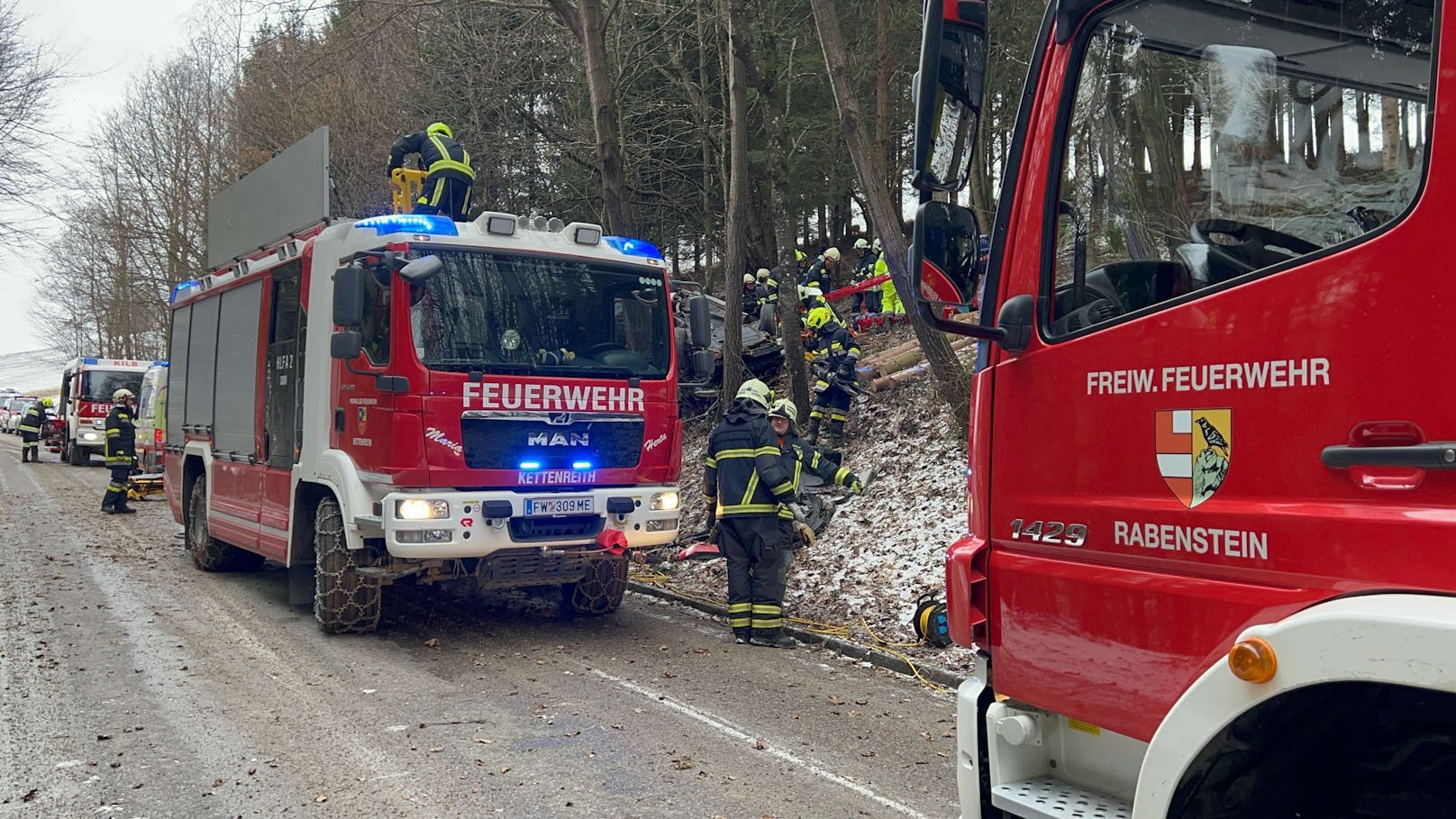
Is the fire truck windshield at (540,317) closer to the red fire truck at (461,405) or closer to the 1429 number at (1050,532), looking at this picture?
the red fire truck at (461,405)

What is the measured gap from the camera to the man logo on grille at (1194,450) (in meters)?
2.32

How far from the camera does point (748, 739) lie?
5465 millimetres

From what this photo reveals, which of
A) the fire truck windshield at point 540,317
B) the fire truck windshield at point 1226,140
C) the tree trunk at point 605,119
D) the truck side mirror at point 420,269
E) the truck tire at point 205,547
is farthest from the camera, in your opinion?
the tree trunk at point 605,119

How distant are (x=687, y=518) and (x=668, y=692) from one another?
6407 mm

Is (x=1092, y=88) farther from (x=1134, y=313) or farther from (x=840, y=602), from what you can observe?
(x=840, y=602)

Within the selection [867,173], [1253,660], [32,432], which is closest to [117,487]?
[867,173]

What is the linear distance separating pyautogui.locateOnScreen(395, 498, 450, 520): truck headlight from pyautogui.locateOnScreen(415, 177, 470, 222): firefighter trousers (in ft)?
8.80

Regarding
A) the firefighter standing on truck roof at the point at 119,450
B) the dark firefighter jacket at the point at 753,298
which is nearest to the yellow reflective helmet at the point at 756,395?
the dark firefighter jacket at the point at 753,298

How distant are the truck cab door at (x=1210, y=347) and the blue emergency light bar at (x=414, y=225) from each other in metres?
5.32

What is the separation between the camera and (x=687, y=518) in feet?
41.9

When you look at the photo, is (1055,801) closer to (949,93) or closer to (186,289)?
(949,93)

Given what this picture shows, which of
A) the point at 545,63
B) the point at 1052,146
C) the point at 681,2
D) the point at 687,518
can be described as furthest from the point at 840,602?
the point at 545,63

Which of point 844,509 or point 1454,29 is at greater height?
point 1454,29

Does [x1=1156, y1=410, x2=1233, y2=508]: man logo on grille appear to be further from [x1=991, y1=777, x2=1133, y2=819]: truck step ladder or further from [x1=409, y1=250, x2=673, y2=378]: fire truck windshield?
[x1=409, y1=250, x2=673, y2=378]: fire truck windshield
